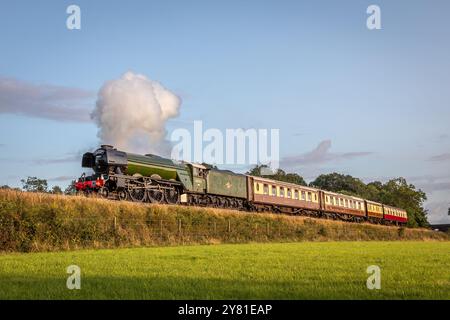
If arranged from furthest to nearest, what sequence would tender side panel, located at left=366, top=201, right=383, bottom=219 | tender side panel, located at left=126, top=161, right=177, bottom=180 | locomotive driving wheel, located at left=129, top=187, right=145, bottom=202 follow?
tender side panel, located at left=366, top=201, right=383, bottom=219, locomotive driving wheel, located at left=129, top=187, right=145, bottom=202, tender side panel, located at left=126, top=161, right=177, bottom=180

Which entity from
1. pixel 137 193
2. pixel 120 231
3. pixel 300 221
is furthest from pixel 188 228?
pixel 300 221

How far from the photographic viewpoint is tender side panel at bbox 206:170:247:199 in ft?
130

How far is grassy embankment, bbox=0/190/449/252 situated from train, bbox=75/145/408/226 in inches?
92.8

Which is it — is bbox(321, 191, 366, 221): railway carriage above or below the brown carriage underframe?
above

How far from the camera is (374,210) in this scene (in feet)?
222

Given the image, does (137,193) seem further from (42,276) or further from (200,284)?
(200,284)

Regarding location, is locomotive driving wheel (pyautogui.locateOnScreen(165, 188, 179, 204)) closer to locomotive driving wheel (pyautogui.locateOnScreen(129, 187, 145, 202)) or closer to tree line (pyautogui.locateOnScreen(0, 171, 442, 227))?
locomotive driving wheel (pyautogui.locateOnScreen(129, 187, 145, 202))

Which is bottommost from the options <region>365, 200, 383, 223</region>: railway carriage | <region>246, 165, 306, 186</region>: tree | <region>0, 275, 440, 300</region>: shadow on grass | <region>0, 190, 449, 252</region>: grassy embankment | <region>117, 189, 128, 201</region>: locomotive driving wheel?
<region>0, 275, 440, 300</region>: shadow on grass

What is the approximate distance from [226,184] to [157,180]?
30.7 feet

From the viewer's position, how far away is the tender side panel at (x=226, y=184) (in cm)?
3972

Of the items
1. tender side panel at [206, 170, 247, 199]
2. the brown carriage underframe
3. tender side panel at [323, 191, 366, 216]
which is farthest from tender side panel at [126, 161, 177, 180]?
tender side panel at [323, 191, 366, 216]

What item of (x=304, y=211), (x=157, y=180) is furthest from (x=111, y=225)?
(x=304, y=211)

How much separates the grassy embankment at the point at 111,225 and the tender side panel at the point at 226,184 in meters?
3.41

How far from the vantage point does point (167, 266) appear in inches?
587
